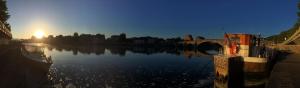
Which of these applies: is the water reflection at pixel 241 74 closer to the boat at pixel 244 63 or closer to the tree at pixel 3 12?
the boat at pixel 244 63

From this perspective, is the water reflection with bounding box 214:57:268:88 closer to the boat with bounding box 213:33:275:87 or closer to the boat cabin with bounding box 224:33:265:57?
the boat with bounding box 213:33:275:87

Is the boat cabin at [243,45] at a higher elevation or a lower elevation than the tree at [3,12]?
lower

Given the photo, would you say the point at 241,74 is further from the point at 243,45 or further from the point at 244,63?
the point at 243,45

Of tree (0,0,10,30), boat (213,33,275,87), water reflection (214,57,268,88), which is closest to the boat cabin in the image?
boat (213,33,275,87)

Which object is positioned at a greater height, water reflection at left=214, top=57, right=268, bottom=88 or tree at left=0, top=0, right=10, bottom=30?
tree at left=0, top=0, right=10, bottom=30

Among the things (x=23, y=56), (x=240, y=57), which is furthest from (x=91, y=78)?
(x=240, y=57)

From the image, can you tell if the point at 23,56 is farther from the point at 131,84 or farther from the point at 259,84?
the point at 259,84

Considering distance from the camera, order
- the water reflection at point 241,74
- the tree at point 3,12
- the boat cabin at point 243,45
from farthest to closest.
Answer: the tree at point 3,12, the boat cabin at point 243,45, the water reflection at point 241,74

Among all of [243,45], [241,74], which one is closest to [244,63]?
[241,74]

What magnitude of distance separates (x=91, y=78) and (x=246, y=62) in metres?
26.4

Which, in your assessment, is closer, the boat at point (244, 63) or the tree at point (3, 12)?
the boat at point (244, 63)

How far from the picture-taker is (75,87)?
42969 millimetres

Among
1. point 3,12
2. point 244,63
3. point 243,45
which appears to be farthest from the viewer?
point 3,12

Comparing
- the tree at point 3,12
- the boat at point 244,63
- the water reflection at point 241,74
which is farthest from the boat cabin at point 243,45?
the tree at point 3,12
